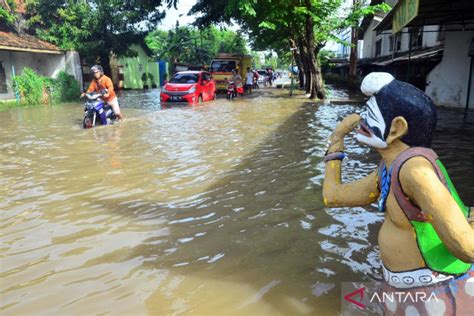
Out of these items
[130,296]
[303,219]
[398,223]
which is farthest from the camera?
[303,219]

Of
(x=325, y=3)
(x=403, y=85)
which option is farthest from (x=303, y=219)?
(x=325, y=3)

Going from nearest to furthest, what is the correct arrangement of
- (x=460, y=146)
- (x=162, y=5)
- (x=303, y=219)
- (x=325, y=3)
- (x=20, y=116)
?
1. (x=303, y=219)
2. (x=460, y=146)
3. (x=20, y=116)
4. (x=325, y=3)
5. (x=162, y=5)

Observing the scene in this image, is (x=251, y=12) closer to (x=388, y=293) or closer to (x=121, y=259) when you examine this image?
(x=121, y=259)

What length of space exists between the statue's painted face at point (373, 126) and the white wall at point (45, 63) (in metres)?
21.3

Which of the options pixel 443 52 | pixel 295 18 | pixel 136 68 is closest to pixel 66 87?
pixel 295 18

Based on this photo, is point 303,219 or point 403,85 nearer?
point 403,85

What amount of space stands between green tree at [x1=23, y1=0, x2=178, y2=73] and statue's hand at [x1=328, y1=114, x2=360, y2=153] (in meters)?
20.6

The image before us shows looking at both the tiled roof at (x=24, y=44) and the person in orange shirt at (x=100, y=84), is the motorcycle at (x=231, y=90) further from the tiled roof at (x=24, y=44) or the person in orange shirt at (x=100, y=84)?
the person in orange shirt at (x=100, y=84)

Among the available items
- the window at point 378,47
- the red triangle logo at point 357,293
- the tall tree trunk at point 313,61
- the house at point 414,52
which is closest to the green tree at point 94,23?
the tall tree trunk at point 313,61

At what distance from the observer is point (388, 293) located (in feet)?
5.76

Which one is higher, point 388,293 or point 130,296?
point 388,293

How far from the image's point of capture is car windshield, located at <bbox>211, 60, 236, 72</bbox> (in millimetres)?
24344

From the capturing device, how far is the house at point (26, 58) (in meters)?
18.4

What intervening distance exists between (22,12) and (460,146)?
2409 centimetres
